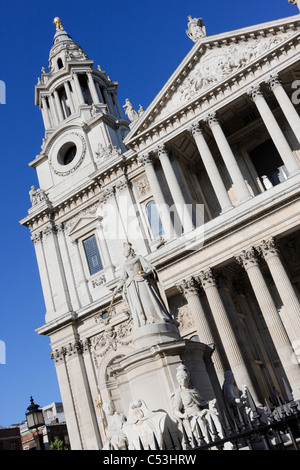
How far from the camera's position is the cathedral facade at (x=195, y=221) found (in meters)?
20.4

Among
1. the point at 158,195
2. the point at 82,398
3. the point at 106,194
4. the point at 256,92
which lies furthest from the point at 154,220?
the point at 82,398

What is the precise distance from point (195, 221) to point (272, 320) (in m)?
7.29

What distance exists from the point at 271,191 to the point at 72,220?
13602mm

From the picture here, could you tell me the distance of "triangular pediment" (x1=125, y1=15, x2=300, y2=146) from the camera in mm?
22938

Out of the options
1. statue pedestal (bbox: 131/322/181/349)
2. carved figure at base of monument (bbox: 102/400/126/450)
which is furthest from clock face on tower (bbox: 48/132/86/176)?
carved figure at base of monument (bbox: 102/400/126/450)

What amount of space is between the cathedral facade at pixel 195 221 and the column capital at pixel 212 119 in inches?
2.9

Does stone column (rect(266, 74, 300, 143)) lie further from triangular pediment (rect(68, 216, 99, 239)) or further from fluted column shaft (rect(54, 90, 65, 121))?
fluted column shaft (rect(54, 90, 65, 121))

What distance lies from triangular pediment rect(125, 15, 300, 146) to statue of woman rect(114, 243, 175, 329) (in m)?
15.7

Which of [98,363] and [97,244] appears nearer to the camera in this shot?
[98,363]

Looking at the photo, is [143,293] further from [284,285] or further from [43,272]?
[43,272]

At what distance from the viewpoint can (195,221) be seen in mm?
24359

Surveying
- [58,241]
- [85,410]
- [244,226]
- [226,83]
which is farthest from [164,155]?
[85,410]
